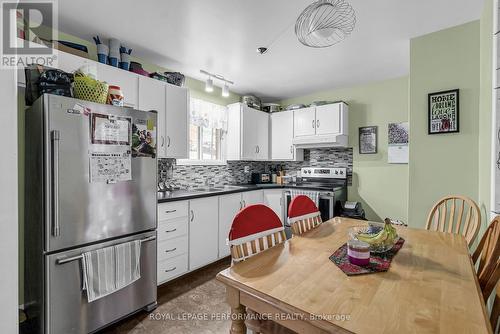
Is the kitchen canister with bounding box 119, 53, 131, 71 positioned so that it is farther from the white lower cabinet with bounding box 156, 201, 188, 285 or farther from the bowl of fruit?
the bowl of fruit

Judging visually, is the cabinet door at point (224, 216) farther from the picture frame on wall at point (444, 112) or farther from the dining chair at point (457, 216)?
the picture frame on wall at point (444, 112)

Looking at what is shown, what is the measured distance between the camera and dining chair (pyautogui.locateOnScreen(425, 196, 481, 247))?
5.44ft

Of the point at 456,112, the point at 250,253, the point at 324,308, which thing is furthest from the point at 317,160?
the point at 324,308

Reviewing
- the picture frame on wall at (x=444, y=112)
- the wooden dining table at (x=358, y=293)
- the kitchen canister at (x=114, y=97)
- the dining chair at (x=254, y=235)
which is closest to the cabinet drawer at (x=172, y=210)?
the kitchen canister at (x=114, y=97)

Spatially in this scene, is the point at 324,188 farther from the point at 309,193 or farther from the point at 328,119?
the point at 328,119

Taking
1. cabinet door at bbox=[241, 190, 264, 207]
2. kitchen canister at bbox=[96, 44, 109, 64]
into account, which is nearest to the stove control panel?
cabinet door at bbox=[241, 190, 264, 207]

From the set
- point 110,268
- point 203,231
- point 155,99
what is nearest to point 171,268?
point 203,231

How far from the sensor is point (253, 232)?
4.40ft

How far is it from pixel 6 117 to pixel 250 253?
1.12 m

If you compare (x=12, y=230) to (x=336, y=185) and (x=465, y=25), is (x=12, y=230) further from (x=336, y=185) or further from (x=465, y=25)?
(x=336, y=185)

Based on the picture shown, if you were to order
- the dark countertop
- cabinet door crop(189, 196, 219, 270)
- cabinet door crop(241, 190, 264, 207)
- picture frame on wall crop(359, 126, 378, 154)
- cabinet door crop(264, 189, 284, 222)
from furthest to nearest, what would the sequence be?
cabinet door crop(264, 189, 284, 222), picture frame on wall crop(359, 126, 378, 154), cabinet door crop(241, 190, 264, 207), cabinet door crop(189, 196, 219, 270), the dark countertop

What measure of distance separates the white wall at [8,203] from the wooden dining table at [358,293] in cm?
67

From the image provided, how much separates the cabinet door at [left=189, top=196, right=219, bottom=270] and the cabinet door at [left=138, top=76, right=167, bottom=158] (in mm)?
710

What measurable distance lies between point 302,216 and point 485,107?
1.56 meters
